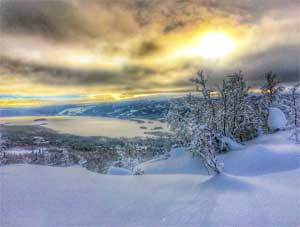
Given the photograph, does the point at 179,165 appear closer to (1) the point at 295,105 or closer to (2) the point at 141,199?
(2) the point at 141,199

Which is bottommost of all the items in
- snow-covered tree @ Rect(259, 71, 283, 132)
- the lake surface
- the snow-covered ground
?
the lake surface

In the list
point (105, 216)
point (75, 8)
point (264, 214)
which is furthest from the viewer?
point (75, 8)

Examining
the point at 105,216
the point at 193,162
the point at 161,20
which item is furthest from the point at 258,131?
the point at 105,216

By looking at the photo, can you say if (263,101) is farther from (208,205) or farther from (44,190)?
(44,190)

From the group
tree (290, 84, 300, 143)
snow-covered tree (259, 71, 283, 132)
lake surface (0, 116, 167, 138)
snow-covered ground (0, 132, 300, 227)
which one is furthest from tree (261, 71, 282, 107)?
lake surface (0, 116, 167, 138)

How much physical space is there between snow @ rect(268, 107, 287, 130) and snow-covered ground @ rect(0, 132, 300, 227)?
7.60 metres

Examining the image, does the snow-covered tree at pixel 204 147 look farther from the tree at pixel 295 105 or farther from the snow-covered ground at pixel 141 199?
the tree at pixel 295 105

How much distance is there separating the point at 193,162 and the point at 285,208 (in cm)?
541

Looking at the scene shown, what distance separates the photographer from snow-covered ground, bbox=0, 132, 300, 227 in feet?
10.7

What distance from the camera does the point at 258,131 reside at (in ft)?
45.7

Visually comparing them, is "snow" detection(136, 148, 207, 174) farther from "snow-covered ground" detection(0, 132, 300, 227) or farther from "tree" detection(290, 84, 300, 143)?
"tree" detection(290, 84, 300, 143)

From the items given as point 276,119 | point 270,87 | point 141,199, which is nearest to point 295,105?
point 276,119

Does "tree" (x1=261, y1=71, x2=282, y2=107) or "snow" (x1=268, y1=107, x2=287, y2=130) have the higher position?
"tree" (x1=261, y1=71, x2=282, y2=107)

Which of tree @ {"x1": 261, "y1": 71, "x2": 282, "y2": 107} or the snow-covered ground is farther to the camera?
tree @ {"x1": 261, "y1": 71, "x2": 282, "y2": 107}
